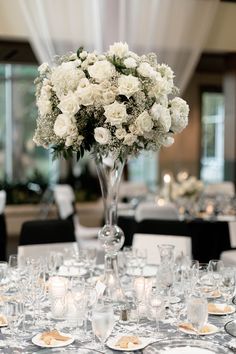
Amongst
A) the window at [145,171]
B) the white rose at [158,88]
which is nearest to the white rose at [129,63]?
the white rose at [158,88]

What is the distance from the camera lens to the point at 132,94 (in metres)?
2.21

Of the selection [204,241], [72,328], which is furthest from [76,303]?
[204,241]

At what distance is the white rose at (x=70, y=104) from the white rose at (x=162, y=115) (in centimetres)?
32

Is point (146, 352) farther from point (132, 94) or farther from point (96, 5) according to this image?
point (96, 5)

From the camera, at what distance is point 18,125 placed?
10.7 m

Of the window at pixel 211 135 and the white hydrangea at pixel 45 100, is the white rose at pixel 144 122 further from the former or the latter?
the window at pixel 211 135

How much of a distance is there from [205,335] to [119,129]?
0.88 m

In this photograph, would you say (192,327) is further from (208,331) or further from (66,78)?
(66,78)

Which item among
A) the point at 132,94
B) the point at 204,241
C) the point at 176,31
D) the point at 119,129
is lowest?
the point at 204,241

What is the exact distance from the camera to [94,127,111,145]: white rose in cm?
221

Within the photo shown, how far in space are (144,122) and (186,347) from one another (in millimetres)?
886

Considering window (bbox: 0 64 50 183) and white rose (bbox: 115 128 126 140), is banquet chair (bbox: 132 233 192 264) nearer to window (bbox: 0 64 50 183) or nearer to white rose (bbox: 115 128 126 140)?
white rose (bbox: 115 128 126 140)

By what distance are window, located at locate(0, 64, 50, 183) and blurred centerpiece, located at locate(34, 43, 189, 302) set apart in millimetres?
8210

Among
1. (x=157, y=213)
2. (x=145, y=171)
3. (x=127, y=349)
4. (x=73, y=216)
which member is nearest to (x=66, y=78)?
(x=127, y=349)
